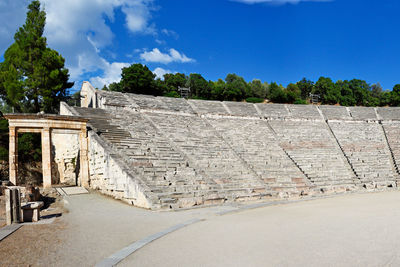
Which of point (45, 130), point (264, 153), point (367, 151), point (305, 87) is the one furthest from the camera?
point (305, 87)

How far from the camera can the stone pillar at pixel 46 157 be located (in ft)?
45.6

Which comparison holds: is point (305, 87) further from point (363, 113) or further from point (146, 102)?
point (146, 102)

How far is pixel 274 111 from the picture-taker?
973 inches

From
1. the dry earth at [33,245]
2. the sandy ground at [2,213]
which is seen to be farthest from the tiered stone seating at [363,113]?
the sandy ground at [2,213]

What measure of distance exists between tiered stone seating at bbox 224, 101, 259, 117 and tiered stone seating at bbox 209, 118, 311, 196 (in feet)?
2.87

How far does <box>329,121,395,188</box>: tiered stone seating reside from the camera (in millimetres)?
17875

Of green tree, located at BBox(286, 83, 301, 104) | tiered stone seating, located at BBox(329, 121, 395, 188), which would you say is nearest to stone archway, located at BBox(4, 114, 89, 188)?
tiered stone seating, located at BBox(329, 121, 395, 188)

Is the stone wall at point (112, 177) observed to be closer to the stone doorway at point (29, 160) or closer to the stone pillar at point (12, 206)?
the stone pillar at point (12, 206)

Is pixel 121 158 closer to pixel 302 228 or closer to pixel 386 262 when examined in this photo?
pixel 302 228

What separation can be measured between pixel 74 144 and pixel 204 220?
1186 cm

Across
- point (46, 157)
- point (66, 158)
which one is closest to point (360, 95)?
point (66, 158)

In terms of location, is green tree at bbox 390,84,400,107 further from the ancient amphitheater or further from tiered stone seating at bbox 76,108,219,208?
tiered stone seating at bbox 76,108,219,208

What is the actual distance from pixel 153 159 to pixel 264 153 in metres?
7.27

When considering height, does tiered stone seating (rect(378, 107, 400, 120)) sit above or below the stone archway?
above
